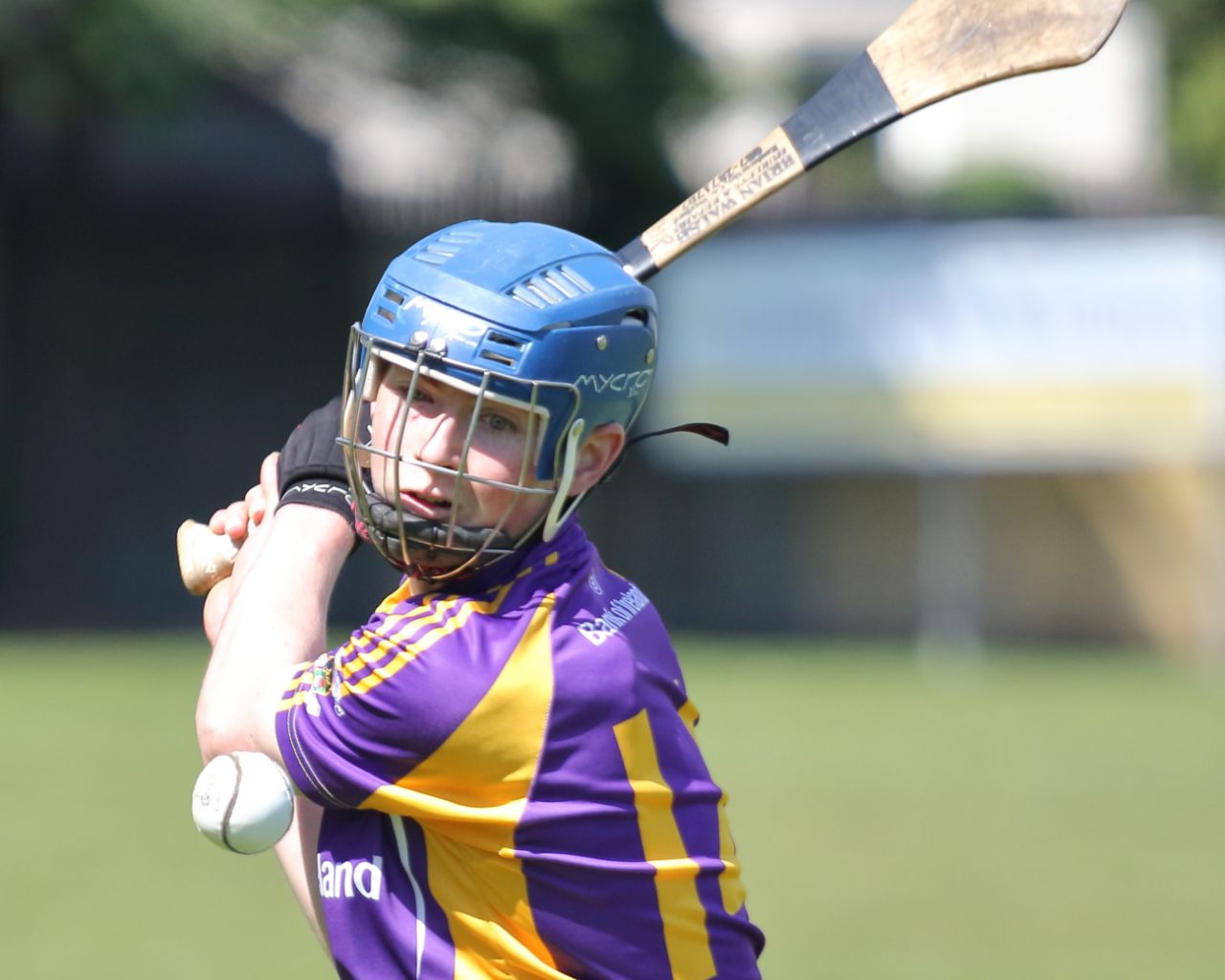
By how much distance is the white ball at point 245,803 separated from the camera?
2180 mm

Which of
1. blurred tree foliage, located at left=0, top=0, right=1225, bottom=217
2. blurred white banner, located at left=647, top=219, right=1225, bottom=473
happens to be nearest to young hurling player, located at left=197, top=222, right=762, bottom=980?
blurred tree foliage, located at left=0, top=0, right=1225, bottom=217

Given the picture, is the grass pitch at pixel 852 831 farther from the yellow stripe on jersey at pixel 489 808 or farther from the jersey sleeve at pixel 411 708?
the jersey sleeve at pixel 411 708

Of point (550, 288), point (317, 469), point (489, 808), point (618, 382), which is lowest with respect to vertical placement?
point (489, 808)

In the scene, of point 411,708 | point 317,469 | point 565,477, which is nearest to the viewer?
point 411,708

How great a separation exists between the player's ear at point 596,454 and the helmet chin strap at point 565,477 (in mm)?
45

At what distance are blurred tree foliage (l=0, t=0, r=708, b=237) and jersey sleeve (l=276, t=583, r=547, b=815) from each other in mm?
14727

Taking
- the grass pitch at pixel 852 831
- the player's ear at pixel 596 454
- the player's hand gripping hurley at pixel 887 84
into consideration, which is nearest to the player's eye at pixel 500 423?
the player's ear at pixel 596 454

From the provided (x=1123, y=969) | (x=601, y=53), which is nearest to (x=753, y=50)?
(x=601, y=53)

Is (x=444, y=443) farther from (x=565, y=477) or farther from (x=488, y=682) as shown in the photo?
(x=488, y=682)

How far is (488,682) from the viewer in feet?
7.13

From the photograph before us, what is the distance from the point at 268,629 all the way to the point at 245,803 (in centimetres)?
24

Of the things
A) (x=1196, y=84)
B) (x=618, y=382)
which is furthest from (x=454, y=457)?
(x=1196, y=84)

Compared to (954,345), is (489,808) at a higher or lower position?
higher

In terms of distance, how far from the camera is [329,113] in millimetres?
23391
